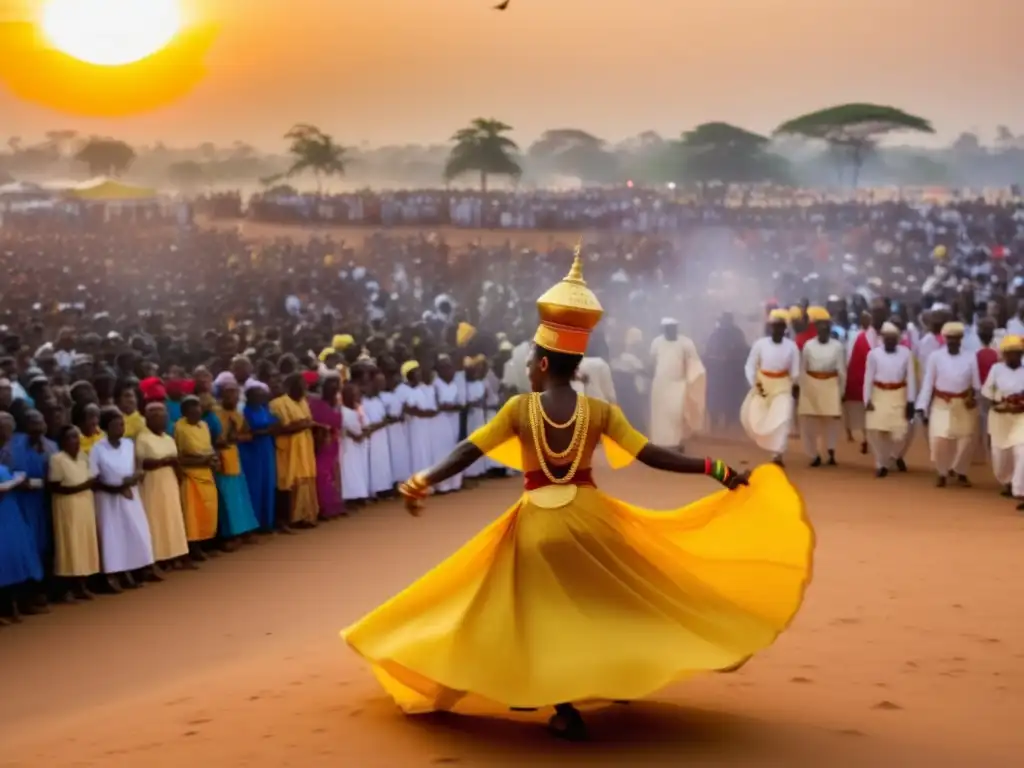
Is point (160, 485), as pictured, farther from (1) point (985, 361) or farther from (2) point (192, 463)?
(1) point (985, 361)

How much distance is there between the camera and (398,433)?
653 inches

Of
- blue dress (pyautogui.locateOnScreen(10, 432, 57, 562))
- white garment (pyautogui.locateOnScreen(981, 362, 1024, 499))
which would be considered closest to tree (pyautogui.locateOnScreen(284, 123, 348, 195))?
white garment (pyautogui.locateOnScreen(981, 362, 1024, 499))

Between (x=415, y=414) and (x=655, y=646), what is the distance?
410 inches

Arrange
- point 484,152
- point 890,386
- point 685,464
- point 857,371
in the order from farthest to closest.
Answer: point 484,152
point 857,371
point 890,386
point 685,464

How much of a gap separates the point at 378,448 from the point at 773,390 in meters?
4.92

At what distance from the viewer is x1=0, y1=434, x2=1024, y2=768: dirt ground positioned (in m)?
6.75

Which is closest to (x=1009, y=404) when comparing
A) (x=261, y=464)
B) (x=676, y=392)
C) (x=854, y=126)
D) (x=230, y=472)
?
(x=676, y=392)

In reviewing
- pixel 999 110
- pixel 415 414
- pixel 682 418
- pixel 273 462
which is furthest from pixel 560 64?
pixel 273 462

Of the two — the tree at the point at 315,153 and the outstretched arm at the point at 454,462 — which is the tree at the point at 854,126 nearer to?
the tree at the point at 315,153

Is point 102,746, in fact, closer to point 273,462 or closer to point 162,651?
point 162,651

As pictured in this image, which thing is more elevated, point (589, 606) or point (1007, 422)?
point (589, 606)

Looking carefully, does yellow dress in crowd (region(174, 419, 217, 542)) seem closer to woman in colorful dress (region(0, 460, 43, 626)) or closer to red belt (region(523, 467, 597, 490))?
woman in colorful dress (region(0, 460, 43, 626))

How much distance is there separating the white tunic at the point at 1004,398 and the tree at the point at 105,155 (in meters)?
15.9

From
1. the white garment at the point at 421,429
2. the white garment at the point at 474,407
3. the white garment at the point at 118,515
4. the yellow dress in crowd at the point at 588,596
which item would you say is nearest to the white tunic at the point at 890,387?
the white garment at the point at 474,407
